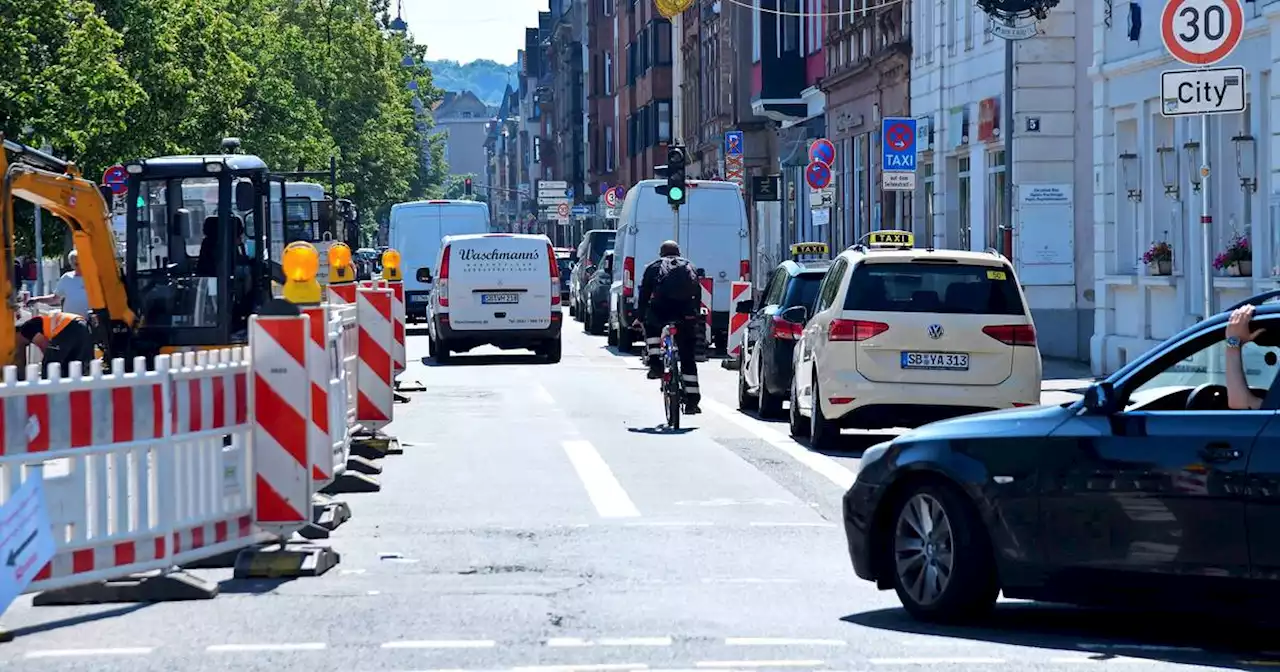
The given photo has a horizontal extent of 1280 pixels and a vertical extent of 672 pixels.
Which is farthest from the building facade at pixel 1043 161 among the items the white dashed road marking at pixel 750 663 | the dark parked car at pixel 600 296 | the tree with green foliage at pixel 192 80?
the white dashed road marking at pixel 750 663

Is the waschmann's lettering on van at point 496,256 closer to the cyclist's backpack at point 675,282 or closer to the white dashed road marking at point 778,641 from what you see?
the cyclist's backpack at point 675,282

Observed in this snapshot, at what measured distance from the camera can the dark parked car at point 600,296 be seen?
49.0m

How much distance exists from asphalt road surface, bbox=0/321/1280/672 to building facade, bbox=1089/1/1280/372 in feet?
36.4

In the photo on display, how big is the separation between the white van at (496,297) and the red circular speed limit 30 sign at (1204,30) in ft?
66.3

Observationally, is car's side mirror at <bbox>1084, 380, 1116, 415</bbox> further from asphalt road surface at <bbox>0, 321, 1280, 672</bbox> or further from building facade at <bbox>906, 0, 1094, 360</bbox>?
building facade at <bbox>906, 0, 1094, 360</bbox>

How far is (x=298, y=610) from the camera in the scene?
9.87m

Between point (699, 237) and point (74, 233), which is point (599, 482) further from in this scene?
Result: point (699, 237)

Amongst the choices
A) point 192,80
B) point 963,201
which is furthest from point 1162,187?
point 192,80

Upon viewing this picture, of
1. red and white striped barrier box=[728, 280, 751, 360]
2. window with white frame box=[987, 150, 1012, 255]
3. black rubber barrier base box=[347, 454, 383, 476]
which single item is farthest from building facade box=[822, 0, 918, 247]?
black rubber barrier base box=[347, 454, 383, 476]

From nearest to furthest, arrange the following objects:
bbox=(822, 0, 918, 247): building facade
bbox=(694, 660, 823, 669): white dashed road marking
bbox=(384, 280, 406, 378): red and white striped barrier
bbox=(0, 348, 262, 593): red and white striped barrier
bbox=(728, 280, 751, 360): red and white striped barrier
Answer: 1. bbox=(694, 660, 823, 669): white dashed road marking
2. bbox=(0, 348, 262, 593): red and white striped barrier
3. bbox=(384, 280, 406, 378): red and white striped barrier
4. bbox=(728, 280, 751, 360): red and white striped barrier
5. bbox=(822, 0, 918, 247): building facade

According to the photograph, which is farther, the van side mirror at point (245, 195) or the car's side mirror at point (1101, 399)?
the van side mirror at point (245, 195)

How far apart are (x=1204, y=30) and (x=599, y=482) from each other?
199 inches

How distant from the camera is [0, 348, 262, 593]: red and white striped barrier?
9.52 metres

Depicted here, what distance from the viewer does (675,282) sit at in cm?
2195
